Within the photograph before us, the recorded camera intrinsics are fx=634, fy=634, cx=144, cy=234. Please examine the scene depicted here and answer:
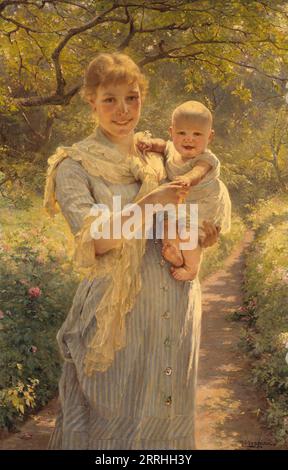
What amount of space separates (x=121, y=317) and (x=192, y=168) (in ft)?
2.39

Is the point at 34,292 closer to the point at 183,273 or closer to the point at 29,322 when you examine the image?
the point at 29,322

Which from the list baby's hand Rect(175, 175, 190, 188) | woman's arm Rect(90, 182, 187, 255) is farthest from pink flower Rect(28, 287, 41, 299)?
baby's hand Rect(175, 175, 190, 188)

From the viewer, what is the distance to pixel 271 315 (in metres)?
6.87

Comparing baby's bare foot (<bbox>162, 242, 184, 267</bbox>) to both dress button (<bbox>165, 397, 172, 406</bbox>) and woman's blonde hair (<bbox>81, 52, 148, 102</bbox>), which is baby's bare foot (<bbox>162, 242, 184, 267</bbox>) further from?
woman's blonde hair (<bbox>81, 52, 148, 102</bbox>)

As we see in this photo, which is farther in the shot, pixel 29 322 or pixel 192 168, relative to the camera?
pixel 29 322

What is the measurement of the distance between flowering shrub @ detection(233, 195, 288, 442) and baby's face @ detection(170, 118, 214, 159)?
112 inches

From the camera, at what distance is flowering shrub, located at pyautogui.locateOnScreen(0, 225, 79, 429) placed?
4.86 meters

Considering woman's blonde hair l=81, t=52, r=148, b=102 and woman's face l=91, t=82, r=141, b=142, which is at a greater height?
woman's blonde hair l=81, t=52, r=148, b=102

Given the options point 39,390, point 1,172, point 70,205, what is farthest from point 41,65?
point 70,205

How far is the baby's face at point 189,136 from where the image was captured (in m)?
2.74
